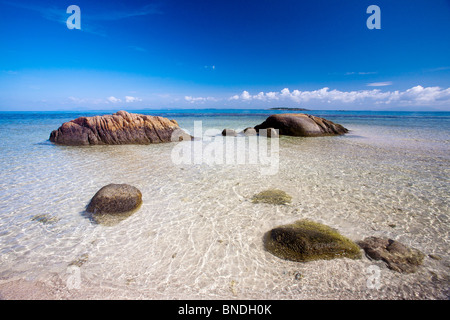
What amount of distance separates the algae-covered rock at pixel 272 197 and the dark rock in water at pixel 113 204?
336cm

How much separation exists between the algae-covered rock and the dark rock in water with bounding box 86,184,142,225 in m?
3.36

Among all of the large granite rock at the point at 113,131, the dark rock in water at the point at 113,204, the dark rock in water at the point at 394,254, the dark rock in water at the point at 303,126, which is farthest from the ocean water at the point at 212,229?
the dark rock in water at the point at 303,126

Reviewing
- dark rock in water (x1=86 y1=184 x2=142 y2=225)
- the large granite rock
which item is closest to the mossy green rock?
dark rock in water (x1=86 y1=184 x2=142 y2=225)

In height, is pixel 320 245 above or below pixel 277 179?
below

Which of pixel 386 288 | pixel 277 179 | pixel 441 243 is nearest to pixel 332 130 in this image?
pixel 277 179

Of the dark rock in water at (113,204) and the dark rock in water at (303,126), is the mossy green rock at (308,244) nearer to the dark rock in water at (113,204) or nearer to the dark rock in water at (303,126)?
the dark rock in water at (113,204)

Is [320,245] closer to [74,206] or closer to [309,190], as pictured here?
[309,190]

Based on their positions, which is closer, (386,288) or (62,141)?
(386,288)

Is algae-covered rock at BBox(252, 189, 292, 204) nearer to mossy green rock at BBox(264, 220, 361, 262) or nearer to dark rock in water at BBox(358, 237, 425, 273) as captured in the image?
mossy green rock at BBox(264, 220, 361, 262)

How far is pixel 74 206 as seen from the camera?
5266 millimetres

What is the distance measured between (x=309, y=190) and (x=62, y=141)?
52.9 feet

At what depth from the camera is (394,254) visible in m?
3.47
